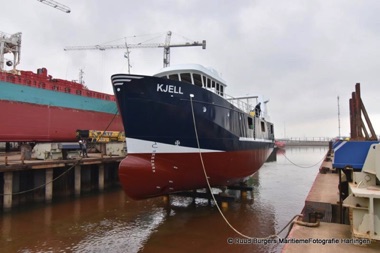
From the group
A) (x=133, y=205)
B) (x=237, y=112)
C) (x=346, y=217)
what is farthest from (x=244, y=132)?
(x=346, y=217)

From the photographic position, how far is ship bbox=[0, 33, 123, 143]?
66.4 ft

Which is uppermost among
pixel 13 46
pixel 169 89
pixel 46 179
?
pixel 13 46

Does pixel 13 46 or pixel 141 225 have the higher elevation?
pixel 13 46

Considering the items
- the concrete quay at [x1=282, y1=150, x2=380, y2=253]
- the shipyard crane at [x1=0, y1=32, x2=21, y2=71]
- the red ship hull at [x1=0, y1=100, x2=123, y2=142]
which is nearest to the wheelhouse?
the concrete quay at [x1=282, y1=150, x2=380, y2=253]

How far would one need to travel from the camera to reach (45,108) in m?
22.7

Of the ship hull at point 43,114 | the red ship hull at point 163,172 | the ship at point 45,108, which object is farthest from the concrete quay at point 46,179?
the red ship hull at point 163,172

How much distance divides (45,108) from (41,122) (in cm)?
131

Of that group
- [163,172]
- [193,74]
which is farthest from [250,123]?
[163,172]

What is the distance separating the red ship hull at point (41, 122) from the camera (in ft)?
65.7

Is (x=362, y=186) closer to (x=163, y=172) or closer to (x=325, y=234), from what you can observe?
(x=325, y=234)

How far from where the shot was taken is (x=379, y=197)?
11.7 feet

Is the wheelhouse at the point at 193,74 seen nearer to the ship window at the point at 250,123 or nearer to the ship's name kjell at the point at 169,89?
the ship's name kjell at the point at 169,89

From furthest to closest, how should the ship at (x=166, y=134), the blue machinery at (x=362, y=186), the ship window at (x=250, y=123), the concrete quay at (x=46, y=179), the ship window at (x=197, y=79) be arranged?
1. the ship window at (x=250, y=123)
2. the concrete quay at (x=46, y=179)
3. the ship window at (x=197, y=79)
4. the ship at (x=166, y=134)
5. the blue machinery at (x=362, y=186)

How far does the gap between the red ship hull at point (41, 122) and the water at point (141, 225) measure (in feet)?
23.4
